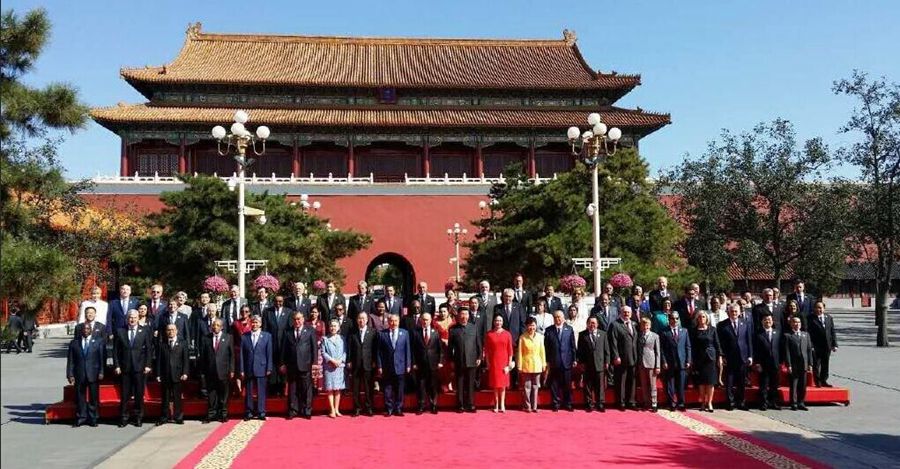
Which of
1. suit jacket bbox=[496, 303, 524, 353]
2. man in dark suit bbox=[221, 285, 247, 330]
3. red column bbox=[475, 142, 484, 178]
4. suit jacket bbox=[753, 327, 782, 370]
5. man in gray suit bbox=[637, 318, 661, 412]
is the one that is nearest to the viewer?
man in gray suit bbox=[637, 318, 661, 412]

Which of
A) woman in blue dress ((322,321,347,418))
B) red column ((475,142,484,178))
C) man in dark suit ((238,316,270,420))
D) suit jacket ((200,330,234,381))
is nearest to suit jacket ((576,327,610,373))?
woman in blue dress ((322,321,347,418))

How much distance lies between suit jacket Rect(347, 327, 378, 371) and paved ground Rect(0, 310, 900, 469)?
165 centimetres

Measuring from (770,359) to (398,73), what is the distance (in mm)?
25850

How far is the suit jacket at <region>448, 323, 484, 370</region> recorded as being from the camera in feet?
31.7

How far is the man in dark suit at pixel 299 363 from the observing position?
366 inches

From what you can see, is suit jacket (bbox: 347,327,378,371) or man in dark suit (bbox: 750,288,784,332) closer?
suit jacket (bbox: 347,327,378,371)

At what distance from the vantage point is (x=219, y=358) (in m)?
9.09

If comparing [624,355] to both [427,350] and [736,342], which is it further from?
[427,350]

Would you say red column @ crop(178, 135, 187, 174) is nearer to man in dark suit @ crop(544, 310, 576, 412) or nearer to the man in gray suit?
man in dark suit @ crop(544, 310, 576, 412)

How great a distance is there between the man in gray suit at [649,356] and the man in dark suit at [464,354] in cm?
187

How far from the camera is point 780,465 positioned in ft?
21.7

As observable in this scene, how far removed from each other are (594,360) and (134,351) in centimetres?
507


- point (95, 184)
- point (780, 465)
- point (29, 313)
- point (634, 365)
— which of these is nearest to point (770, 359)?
point (634, 365)

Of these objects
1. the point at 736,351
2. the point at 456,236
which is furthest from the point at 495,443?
the point at 456,236
